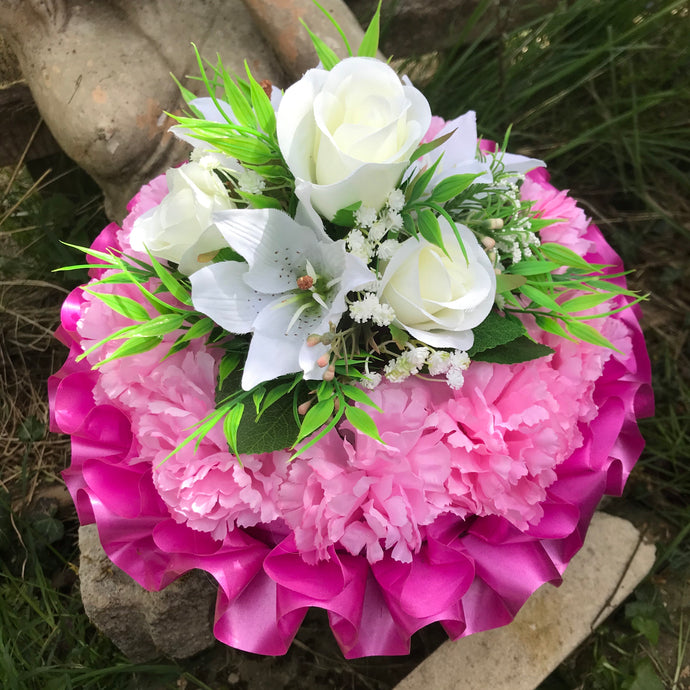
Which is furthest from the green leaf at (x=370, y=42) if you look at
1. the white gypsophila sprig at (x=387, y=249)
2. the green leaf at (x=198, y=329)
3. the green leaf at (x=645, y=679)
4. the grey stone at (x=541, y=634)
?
the green leaf at (x=645, y=679)

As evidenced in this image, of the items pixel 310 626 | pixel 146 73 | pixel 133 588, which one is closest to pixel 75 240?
pixel 146 73

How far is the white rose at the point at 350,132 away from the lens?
0.54 meters

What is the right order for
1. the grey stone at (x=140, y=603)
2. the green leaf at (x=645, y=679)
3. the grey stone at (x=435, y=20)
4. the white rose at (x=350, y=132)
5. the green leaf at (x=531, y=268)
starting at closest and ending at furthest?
the white rose at (x=350, y=132) → the green leaf at (x=531, y=268) → the grey stone at (x=140, y=603) → the green leaf at (x=645, y=679) → the grey stone at (x=435, y=20)

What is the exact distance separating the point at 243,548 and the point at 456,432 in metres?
0.27

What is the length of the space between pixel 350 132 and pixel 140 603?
745mm

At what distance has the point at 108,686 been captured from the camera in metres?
1.05

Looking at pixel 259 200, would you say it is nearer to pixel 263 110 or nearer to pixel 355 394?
pixel 263 110

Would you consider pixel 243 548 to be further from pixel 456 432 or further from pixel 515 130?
pixel 515 130

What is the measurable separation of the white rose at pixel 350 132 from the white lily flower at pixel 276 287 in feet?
0.15

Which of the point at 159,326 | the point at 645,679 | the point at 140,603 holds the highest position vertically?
the point at 159,326

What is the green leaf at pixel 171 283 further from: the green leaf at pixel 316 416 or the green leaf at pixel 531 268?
the green leaf at pixel 531 268

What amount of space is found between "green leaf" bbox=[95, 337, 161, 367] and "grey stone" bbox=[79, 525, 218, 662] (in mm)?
401

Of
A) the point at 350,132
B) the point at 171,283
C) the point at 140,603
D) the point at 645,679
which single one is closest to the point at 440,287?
the point at 350,132

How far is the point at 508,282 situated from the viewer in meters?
0.62
